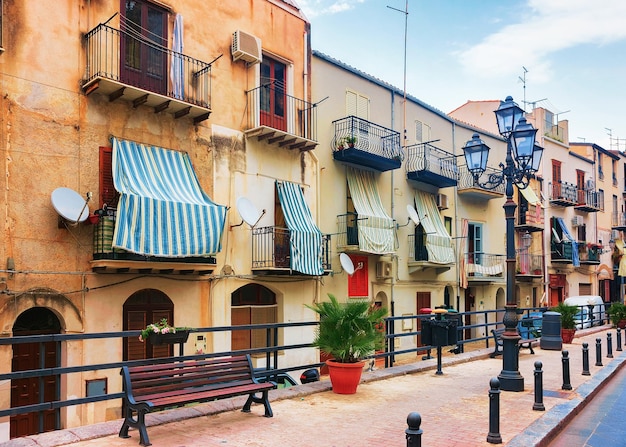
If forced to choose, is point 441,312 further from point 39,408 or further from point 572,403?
point 39,408

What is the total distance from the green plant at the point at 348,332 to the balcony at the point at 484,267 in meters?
18.0

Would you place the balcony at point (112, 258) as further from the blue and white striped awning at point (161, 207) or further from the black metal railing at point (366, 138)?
the black metal railing at point (366, 138)

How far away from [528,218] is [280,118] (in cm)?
1947

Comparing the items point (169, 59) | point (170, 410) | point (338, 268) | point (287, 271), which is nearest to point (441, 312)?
point (287, 271)

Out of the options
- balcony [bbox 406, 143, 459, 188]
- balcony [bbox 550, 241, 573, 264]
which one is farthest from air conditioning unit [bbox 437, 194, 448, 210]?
balcony [bbox 550, 241, 573, 264]

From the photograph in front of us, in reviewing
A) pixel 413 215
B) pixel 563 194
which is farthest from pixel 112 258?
pixel 563 194

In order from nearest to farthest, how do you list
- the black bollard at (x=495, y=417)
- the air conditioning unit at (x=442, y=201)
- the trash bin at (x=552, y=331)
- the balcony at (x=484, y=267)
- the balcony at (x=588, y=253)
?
the black bollard at (x=495, y=417) < the trash bin at (x=552, y=331) < the air conditioning unit at (x=442, y=201) < the balcony at (x=484, y=267) < the balcony at (x=588, y=253)

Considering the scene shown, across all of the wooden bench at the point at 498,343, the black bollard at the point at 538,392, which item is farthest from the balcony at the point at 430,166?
the black bollard at the point at 538,392

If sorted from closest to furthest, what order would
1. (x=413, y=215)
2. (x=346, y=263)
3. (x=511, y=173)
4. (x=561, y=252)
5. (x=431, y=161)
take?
(x=511, y=173), (x=346, y=263), (x=413, y=215), (x=431, y=161), (x=561, y=252)

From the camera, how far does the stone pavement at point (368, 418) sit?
684 cm

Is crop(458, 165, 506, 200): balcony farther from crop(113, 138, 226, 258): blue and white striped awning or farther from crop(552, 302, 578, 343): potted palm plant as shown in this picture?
crop(113, 138, 226, 258): blue and white striped awning

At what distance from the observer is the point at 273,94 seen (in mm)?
17703

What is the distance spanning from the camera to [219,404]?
8.31 m

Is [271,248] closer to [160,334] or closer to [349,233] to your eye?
[349,233]
